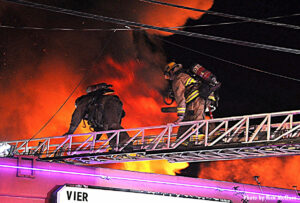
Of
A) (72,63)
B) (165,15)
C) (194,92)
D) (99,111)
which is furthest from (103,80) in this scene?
(194,92)

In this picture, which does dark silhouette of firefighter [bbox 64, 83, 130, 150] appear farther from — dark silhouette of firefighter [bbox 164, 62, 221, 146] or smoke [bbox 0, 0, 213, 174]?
smoke [bbox 0, 0, 213, 174]

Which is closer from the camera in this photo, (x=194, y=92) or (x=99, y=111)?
(x=194, y=92)

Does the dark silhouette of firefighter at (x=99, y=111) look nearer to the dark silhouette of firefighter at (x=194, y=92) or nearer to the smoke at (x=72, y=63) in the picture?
the dark silhouette of firefighter at (x=194, y=92)

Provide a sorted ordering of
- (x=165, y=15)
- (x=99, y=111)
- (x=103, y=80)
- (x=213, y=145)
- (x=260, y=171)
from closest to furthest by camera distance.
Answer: (x=213, y=145), (x=99, y=111), (x=260, y=171), (x=103, y=80), (x=165, y=15)

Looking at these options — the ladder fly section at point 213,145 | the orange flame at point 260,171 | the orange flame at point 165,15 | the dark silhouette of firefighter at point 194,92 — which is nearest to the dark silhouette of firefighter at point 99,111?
the ladder fly section at point 213,145

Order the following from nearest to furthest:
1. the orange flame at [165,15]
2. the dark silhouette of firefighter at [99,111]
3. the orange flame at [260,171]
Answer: the dark silhouette of firefighter at [99,111] → the orange flame at [260,171] → the orange flame at [165,15]

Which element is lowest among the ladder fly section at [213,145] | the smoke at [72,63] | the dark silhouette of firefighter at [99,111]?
the ladder fly section at [213,145]

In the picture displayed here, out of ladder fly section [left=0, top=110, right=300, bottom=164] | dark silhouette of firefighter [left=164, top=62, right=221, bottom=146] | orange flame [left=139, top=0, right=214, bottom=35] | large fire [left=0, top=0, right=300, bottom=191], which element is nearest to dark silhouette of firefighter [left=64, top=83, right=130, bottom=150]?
ladder fly section [left=0, top=110, right=300, bottom=164]

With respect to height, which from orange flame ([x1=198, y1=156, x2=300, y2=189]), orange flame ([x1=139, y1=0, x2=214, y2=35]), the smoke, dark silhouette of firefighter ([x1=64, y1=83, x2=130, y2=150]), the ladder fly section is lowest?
orange flame ([x1=198, y1=156, x2=300, y2=189])

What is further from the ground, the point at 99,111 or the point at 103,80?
the point at 103,80

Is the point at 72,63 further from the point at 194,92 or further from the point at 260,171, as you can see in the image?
the point at 260,171

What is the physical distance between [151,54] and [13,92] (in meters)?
6.88

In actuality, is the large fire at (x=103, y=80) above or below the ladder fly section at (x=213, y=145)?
above

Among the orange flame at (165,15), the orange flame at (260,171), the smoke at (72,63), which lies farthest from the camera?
the orange flame at (165,15)
